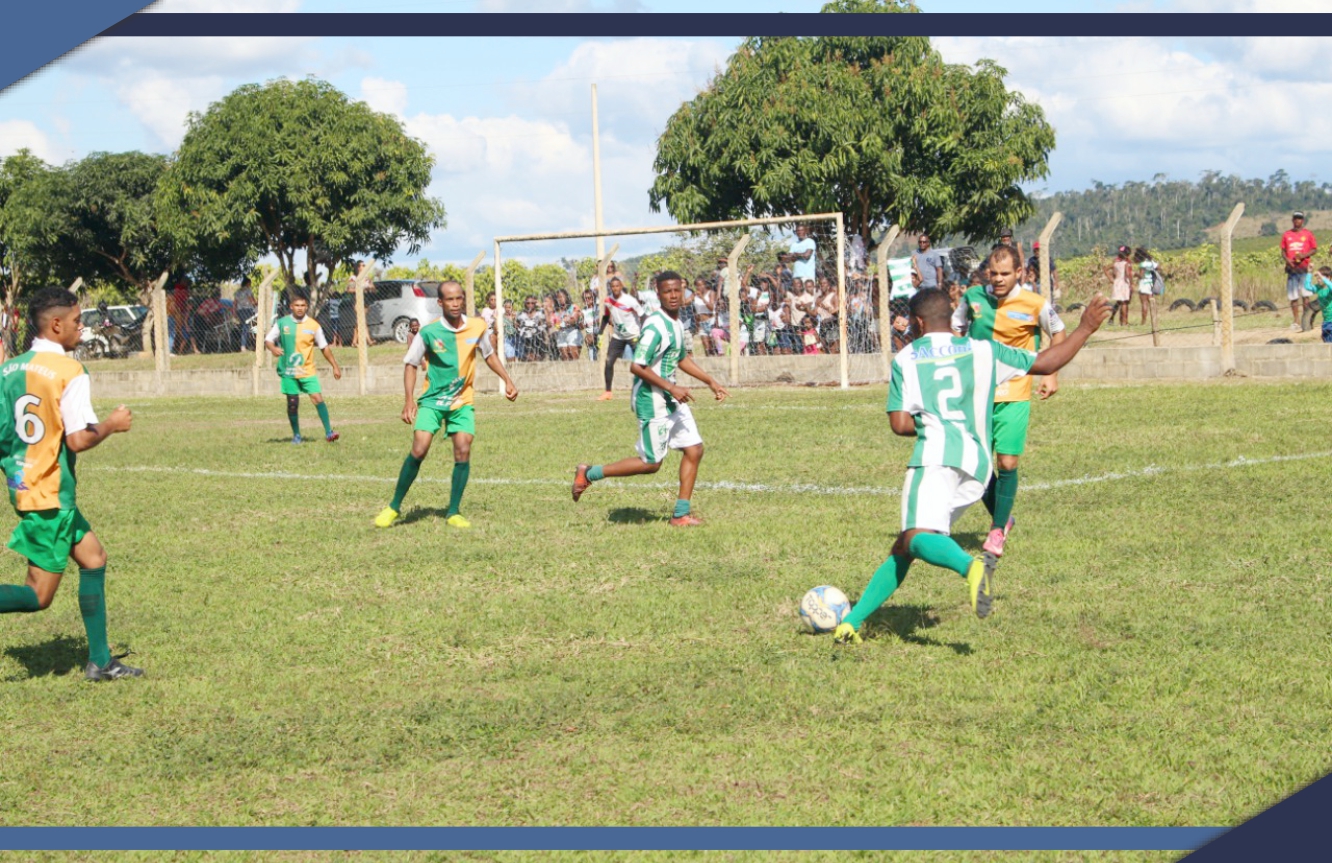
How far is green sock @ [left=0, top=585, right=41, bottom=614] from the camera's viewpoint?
5984mm

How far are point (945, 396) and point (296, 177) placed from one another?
106 ft

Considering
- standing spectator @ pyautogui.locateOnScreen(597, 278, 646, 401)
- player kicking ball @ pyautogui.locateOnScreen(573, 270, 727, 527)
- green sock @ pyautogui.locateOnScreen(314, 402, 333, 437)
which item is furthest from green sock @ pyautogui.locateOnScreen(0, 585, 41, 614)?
standing spectator @ pyautogui.locateOnScreen(597, 278, 646, 401)

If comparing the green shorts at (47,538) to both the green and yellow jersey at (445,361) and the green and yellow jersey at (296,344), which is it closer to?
the green and yellow jersey at (445,361)

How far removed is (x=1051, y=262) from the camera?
19984 millimetres

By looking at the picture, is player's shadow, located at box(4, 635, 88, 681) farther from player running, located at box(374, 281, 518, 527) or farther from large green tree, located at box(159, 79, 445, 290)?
large green tree, located at box(159, 79, 445, 290)

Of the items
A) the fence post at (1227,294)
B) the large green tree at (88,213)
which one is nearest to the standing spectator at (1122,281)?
the fence post at (1227,294)

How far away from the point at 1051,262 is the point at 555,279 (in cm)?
871

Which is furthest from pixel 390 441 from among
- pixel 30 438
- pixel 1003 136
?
pixel 1003 136

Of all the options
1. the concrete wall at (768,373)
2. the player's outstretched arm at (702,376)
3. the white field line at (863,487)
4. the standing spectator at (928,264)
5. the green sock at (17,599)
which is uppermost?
the standing spectator at (928,264)

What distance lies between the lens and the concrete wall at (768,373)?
18.6 meters

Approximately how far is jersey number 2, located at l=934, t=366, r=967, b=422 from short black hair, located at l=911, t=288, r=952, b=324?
0.23 meters

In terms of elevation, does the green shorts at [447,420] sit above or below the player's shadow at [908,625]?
above

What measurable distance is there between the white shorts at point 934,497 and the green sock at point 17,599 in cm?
375

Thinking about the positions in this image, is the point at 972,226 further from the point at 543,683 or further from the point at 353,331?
the point at 543,683
